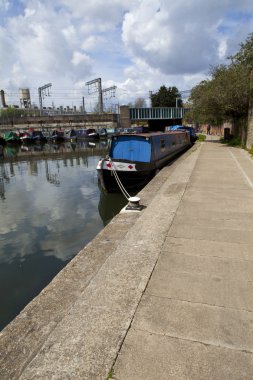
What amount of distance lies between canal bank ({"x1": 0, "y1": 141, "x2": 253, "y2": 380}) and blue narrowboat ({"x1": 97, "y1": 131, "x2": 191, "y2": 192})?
20.7ft

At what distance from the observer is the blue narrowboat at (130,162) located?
12.0 meters

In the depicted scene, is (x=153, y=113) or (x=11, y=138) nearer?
(x=11, y=138)

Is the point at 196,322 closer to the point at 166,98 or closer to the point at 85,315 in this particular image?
the point at 85,315

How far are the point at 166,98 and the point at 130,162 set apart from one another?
249ft

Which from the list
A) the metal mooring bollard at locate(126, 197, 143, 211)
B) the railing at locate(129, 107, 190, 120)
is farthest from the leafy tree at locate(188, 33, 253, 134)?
the railing at locate(129, 107, 190, 120)

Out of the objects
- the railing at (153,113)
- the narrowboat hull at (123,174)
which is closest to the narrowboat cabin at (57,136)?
the railing at (153,113)

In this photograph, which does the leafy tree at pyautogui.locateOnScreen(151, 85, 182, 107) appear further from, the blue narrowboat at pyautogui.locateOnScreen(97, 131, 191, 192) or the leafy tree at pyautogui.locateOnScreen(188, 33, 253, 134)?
the blue narrowboat at pyautogui.locateOnScreen(97, 131, 191, 192)

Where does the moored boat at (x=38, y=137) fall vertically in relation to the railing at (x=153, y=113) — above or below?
below

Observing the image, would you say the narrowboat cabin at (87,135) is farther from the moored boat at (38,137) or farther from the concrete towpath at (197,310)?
the concrete towpath at (197,310)

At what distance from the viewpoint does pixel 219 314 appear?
125 inches

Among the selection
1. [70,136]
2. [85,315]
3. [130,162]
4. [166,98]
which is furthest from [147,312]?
[166,98]

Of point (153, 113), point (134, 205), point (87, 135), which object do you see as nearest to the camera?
point (134, 205)

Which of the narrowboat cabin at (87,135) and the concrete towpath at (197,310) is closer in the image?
the concrete towpath at (197,310)

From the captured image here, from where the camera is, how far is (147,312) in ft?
10.5
